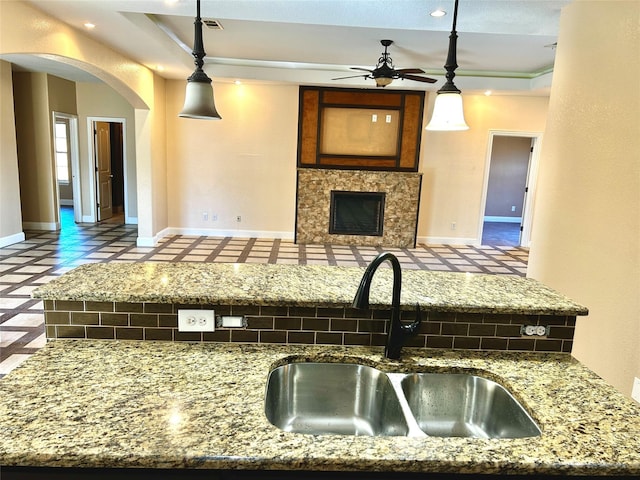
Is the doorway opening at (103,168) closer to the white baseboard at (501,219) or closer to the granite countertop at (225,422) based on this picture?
the granite countertop at (225,422)

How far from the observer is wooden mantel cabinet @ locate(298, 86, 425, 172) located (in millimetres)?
6949

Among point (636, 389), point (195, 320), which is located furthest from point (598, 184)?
point (195, 320)

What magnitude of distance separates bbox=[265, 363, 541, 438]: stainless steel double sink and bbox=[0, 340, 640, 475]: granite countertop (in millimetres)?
44

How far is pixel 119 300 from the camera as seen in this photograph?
1.36 meters

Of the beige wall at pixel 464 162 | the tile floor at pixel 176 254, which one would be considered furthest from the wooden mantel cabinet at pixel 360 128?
the tile floor at pixel 176 254

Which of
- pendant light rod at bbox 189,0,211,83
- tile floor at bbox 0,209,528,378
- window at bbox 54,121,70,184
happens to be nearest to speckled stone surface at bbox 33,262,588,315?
pendant light rod at bbox 189,0,211,83

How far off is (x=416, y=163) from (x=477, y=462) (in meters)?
6.60

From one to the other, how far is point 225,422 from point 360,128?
655 cm

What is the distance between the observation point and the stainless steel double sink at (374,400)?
1.30 m

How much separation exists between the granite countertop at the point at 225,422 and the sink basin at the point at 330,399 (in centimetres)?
6

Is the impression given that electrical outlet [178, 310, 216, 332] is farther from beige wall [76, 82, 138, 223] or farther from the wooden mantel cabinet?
beige wall [76, 82, 138, 223]

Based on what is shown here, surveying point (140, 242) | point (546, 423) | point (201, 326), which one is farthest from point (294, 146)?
point (546, 423)

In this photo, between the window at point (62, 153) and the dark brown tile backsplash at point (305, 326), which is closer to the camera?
the dark brown tile backsplash at point (305, 326)

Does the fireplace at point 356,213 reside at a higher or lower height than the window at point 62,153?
lower
